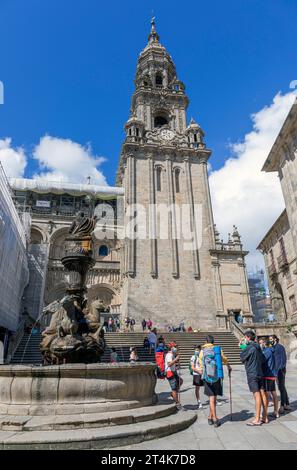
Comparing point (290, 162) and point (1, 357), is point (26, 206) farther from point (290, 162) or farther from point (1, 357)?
point (290, 162)

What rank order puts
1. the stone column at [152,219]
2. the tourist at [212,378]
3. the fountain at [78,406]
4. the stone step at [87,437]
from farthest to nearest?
the stone column at [152,219], the tourist at [212,378], the fountain at [78,406], the stone step at [87,437]

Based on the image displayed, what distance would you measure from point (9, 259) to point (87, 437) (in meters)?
18.4

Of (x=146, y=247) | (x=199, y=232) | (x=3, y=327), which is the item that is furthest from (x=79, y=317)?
(x=199, y=232)

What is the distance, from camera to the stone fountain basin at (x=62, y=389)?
4836 millimetres

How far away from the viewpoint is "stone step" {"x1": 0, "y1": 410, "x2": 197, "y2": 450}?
3.72 meters

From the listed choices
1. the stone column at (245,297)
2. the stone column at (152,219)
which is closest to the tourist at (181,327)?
the stone column at (152,219)

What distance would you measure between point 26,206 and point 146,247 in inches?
643

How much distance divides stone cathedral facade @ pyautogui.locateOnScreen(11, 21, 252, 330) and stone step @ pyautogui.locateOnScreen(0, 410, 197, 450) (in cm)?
2111

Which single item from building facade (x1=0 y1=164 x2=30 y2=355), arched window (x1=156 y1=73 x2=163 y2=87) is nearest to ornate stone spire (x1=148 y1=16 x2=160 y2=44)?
arched window (x1=156 y1=73 x2=163 y2=87)

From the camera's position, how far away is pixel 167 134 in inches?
1358

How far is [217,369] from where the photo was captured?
210 inches

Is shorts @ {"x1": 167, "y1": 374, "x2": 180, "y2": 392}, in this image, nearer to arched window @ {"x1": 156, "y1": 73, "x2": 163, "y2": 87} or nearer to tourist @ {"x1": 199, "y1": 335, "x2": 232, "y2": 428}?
tourist @ {"x1": 199, "y1": 335, "x2": 232, "y2": 428}
